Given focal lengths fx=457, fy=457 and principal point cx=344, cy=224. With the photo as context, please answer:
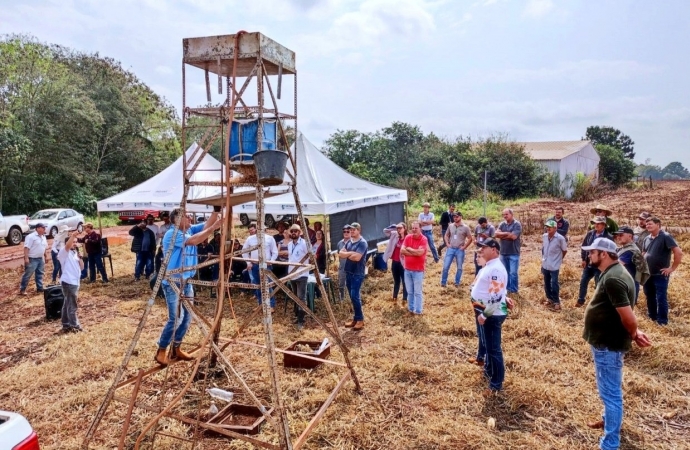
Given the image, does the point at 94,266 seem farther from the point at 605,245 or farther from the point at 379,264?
the point at 605,245

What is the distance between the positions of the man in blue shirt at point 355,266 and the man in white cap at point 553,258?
10.9 feet

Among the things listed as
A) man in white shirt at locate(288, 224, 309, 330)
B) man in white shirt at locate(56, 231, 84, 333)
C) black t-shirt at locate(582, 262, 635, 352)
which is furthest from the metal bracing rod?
man in white shirt at locate(56, 231, 84, 333)

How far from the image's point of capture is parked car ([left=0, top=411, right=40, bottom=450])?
2232 mm

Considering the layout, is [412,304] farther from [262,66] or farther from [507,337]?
[262,66]

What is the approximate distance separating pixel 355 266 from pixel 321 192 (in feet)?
11.2

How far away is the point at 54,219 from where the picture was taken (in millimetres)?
19766

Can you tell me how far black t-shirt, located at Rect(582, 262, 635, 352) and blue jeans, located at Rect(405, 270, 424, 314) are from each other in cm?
396

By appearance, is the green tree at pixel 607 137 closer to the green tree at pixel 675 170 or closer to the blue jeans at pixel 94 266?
the blue jeans at pixel 94 266

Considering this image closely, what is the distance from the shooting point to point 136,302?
30.9ft

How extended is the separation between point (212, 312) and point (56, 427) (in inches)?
162

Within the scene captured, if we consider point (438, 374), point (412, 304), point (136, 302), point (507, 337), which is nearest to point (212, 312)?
point (136, 302)

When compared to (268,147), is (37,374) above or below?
below

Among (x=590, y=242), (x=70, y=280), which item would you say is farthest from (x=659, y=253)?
(x=70, y=280)

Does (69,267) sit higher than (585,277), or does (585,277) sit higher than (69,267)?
(69,267)
